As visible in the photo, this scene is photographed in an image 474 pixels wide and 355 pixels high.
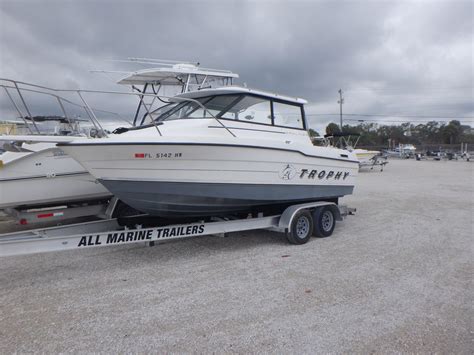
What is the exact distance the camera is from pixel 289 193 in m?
5.11

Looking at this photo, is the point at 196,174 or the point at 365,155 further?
the point at 365,155

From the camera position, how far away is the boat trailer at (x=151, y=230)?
11.5 ft

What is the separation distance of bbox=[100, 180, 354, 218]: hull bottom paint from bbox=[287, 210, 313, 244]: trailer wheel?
317mm

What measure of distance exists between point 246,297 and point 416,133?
9354 centimetres

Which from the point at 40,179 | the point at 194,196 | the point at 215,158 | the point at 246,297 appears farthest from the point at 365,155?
the point at 246,297

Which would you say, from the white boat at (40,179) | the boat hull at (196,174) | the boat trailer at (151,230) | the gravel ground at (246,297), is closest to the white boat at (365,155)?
the boat trailer at (151,230)

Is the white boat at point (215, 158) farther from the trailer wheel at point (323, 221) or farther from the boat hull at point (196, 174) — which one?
the trailer wheel at point (323, 221)

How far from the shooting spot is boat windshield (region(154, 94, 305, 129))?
4.88 meters

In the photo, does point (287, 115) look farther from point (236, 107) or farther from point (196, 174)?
point (196, 174)

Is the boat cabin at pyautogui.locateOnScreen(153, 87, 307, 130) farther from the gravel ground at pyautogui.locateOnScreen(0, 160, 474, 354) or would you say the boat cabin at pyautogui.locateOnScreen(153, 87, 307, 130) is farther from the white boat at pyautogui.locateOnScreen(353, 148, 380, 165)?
the white boat at pyautogui.locateOnScreen(353, 148, 380, 165)

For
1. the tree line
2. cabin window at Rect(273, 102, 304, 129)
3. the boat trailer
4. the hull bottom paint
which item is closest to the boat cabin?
cabin window at Rect(273, 102, 304, 129)

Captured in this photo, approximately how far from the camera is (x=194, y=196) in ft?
14.0

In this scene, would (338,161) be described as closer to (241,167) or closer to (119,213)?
(241,167)

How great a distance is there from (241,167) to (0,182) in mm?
3642
